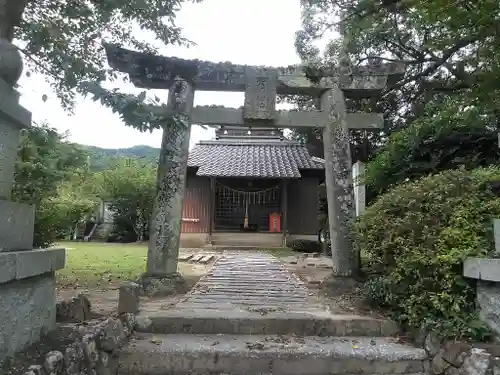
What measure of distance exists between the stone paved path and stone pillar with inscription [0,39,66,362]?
8.26 feet

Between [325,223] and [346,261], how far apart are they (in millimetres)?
14113

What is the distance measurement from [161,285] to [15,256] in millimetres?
4019

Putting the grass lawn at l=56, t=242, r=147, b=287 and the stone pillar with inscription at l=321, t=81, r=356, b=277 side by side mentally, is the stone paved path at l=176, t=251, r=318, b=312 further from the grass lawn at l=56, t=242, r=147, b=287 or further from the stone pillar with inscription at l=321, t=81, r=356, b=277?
the grass lawn at l=56, t=242, r=147, b=287

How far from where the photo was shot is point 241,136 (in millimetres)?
24906

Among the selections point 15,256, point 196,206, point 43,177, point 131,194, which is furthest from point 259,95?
point 131,194

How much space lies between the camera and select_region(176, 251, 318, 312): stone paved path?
6.03 metres

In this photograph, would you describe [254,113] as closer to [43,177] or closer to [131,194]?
[43,177]

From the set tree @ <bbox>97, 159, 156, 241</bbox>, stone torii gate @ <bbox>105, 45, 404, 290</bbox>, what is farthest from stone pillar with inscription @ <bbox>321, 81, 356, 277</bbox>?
tree @ <bbox>97, 159, 156, 241</bbox>

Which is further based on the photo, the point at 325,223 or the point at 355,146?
the point at 355,146

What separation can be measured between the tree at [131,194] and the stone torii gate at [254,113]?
15.5 m

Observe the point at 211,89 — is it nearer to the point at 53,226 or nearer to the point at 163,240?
the point at 163,240

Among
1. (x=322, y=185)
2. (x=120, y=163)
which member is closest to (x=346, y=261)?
(x=322, y=185)

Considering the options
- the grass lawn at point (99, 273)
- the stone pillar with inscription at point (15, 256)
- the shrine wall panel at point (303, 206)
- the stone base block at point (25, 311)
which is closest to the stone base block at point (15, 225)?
the stone pillar with inscription at point (15, 256)

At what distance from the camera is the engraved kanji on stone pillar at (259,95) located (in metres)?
7.68
